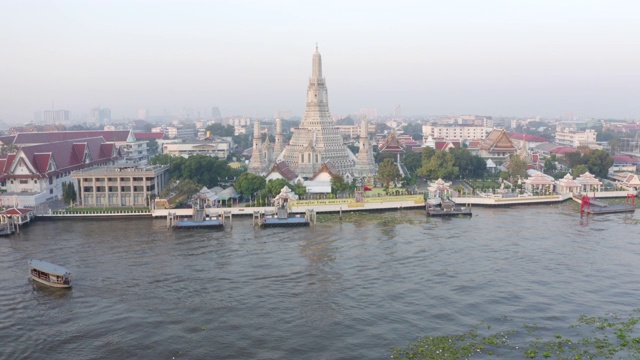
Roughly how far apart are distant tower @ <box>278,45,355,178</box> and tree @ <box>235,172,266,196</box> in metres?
13.0

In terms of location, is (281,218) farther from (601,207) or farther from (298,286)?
(601,207)

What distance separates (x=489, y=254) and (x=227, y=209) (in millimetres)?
22627

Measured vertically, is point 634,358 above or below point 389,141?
below

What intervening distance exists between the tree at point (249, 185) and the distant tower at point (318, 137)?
513 inches

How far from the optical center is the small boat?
2848cm

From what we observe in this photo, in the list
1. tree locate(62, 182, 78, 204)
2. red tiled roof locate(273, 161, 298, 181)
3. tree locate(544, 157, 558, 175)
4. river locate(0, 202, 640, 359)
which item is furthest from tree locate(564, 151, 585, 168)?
tree locate(62, 182, 78, 204)

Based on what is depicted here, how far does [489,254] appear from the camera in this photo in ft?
112

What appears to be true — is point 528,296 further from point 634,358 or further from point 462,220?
point 462,220

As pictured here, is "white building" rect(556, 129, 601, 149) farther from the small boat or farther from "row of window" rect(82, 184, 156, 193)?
the small boat

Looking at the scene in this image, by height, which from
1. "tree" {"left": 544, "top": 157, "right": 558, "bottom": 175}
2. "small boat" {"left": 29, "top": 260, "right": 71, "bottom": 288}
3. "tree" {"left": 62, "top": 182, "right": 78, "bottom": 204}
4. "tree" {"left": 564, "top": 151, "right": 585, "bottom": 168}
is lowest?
"small boat" {"left": 29, "top": 260, "right": 71, "bottom": 288}

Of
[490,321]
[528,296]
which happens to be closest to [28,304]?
[490,321]

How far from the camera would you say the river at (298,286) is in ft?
74.0

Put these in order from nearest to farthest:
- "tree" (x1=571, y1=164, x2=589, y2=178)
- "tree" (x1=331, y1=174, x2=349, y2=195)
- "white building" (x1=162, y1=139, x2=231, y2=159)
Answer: "tree" (x1=331, y1=174, x2=349, y2=195), "tree" (x1=571, y1=164, x2=589, y2=178), "white building" (x1=162, y1=139, x2=231, y2=159)

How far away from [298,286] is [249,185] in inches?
936
